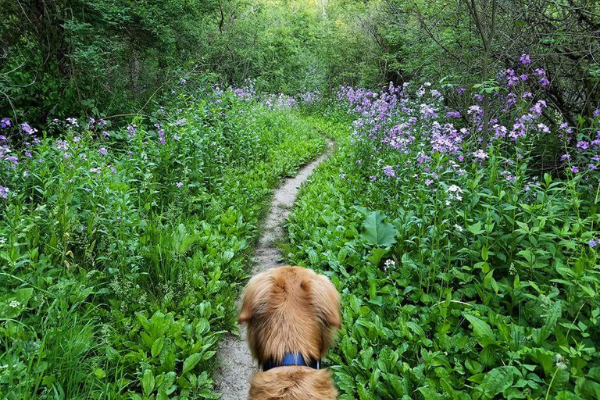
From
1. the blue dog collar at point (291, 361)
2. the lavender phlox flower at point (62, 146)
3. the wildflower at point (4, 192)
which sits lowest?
the wildflower at point (4, 192)

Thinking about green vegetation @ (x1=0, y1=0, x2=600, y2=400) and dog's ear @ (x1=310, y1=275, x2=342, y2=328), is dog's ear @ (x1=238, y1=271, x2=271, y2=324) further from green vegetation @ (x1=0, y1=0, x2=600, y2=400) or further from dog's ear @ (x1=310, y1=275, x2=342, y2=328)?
green vegetation @ (x1=0, y1=0, x2=600, y2=400)

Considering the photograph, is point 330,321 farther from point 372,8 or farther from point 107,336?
point 372,8

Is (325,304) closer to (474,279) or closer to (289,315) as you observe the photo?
(289,315)

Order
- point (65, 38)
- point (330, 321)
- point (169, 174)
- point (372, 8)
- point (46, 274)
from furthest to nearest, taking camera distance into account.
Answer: point (372, 8), point (65, 38), point (169, 174), point (46, 274), point (330, 321)

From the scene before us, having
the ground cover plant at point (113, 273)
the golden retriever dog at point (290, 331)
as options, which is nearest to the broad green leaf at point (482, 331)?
the golden retriever dog at point (290, 331)

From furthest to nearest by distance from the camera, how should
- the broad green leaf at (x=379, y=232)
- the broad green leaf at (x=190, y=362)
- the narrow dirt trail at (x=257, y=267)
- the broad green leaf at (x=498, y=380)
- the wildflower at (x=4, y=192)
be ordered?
the broad green leaf at (x=379, y=232)
the wildflower at (x=4, y=192)
the narrow dirt trail at (x=257, y=267)
the broad green leaf at (x=190, y=362)
the broad green leaf at (x=498, y=380)

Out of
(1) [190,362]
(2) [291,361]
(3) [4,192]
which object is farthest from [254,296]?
(3) [4,192]

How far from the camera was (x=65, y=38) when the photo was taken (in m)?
6.21

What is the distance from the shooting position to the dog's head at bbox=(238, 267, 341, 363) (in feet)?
5.85

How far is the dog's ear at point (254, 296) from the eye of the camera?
1.86m

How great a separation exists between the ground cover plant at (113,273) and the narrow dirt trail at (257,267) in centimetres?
13

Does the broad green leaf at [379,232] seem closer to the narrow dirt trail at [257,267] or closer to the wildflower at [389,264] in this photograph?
the wildflower at [389,264]

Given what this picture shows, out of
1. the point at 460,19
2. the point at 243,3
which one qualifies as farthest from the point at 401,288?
the point at 243,3

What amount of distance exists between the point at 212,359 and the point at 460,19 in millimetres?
6368
